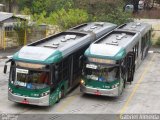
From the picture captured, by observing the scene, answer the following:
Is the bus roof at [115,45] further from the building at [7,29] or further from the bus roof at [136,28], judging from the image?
the building at [7,29]

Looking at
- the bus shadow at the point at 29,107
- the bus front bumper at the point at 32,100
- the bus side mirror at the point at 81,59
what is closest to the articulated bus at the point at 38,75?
the bus front bumper at the point at 32,100

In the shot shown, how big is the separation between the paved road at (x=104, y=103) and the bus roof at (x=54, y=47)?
241cm

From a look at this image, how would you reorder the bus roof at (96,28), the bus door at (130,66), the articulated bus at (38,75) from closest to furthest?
the articulated bus at (38,75), the bus door at (130,66), the bus roof at (96,28)

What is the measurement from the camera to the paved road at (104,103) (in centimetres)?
1938

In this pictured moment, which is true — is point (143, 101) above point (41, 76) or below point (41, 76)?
below

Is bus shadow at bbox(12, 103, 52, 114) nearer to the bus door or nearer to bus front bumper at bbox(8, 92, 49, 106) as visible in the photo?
bus front bumper at bbox(8, 92, 49, 106)

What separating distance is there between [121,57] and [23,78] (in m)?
5.29

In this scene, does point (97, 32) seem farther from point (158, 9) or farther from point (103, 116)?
point (158, 9)

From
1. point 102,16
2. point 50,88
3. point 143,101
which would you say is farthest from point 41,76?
point 102,16

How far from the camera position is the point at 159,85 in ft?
82.9

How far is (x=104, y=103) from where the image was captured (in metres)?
21.0

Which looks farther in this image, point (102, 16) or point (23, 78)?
point (102, 16)

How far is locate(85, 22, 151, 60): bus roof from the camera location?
2070 cm

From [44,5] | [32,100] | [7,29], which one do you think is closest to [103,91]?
[32,100]
